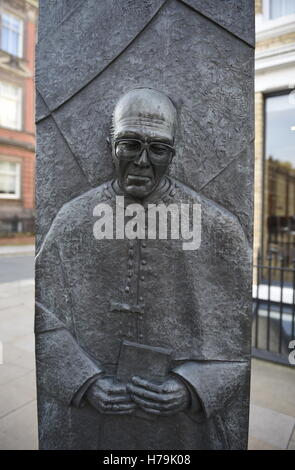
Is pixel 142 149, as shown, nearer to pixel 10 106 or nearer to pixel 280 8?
pixel 280 8

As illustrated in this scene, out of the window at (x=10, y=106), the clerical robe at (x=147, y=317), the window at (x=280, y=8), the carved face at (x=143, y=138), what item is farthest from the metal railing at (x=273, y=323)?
the window at (x=10, y=106)

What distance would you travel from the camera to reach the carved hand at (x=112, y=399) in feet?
4.91

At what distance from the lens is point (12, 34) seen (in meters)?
18.8

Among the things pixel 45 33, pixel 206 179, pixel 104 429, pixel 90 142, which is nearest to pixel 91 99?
pixel 90 142

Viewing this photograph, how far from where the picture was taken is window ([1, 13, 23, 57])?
18.3 metres

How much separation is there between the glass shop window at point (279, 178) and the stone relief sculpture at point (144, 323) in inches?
185

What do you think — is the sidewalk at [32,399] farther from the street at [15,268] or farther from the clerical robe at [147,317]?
the street at [15,268]

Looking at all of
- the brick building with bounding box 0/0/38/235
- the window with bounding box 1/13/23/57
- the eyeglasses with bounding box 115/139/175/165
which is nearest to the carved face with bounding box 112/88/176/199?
the eyeglasses with bounding box 115/139/175/165

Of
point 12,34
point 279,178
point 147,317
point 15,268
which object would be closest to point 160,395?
point 147,317

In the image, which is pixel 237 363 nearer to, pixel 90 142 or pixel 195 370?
pixel 195 370

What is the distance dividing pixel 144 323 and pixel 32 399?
7.23ft

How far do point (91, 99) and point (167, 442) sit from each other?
5.58 feet

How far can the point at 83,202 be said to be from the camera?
1.63 meters

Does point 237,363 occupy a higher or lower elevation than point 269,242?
lower
